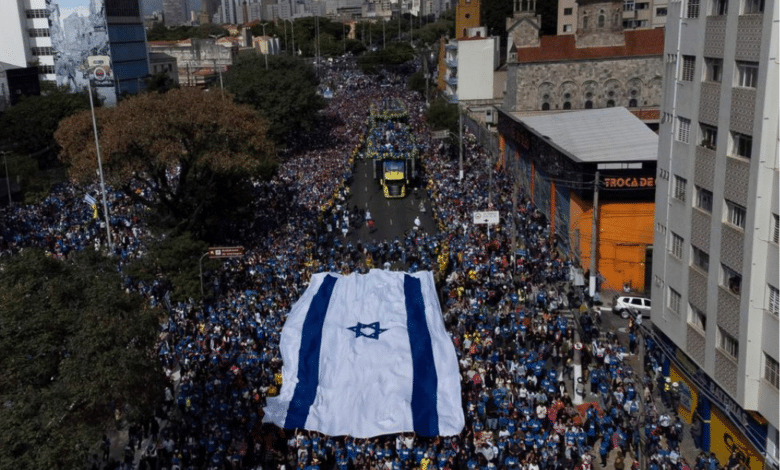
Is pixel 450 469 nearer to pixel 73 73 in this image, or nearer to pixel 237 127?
pixel 237 127

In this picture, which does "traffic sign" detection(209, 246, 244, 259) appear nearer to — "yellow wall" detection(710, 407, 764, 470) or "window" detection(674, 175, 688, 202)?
"window" detection(674, 175, 688, 202)

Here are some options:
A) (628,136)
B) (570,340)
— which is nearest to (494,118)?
(628,136)

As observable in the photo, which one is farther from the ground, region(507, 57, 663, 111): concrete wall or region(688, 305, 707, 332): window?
region(507, 57, 663, 111): concrete wall

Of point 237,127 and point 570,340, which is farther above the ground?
point 237,127

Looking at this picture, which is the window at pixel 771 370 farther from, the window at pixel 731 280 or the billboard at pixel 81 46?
the billboard at pixel 81 46

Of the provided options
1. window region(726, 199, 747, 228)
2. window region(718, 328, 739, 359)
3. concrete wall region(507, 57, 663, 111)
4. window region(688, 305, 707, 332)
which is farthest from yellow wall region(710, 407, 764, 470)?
concrete wall region(507, 57, 663, 111)

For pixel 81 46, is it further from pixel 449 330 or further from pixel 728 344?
pixel 728 344
